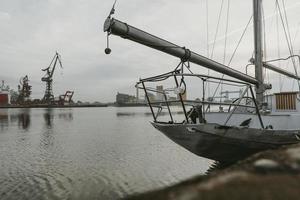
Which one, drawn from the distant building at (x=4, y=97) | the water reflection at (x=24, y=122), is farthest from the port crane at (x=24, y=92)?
the water reflection at (x=24, y=122)

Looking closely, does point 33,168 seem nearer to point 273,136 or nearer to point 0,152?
point 0,152

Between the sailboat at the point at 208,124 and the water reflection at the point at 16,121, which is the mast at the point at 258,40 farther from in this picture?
the water reflection at the point at 16,121

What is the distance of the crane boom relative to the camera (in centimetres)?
872

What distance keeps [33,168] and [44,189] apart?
4.06 m

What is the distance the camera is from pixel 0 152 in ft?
59.8

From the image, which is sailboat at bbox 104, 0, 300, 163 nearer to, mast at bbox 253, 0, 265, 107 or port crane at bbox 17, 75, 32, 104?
mast at bbox 253, 0, 265, 107

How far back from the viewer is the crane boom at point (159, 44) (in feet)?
28.6

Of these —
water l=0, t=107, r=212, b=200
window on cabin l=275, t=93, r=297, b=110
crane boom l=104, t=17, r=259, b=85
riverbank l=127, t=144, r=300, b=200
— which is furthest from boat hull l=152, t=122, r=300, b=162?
riverbank l=127, t=144, r=300, b=200

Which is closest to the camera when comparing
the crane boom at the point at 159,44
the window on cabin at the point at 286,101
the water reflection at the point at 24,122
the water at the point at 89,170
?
the crane boom at the point at 159,44

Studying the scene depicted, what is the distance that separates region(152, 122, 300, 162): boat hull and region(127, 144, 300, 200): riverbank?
7.08 m

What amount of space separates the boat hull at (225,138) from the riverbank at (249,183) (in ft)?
23.2

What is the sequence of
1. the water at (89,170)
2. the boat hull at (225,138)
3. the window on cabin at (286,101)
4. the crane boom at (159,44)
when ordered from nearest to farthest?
the crane boom at (159,44) < the boat hull at (225,138) < the water at (89,170) < the window on cabin at (286,101)

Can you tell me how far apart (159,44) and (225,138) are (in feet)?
12.1

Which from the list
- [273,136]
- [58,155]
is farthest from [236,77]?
[58,155]
